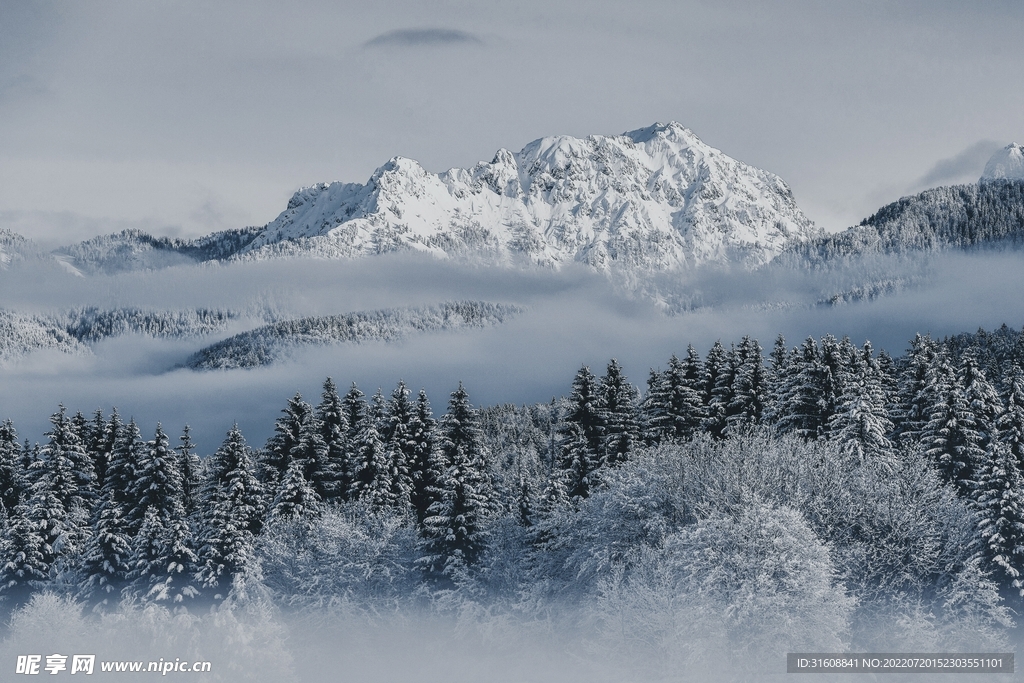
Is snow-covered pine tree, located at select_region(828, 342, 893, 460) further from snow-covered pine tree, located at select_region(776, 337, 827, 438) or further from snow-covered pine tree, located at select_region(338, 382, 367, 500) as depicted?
snow-covered pine tree, located at select_region(338, 382, 367, 500)

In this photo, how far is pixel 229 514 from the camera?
2773 inches

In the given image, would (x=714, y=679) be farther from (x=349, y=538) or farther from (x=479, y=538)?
(x=349, y=538)

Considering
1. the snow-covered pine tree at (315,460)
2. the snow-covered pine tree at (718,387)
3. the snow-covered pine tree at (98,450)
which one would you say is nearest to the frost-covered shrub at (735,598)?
the snow-covered pine tree at (718,387)

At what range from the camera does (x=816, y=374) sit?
78.3m

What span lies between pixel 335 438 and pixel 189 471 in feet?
36.1

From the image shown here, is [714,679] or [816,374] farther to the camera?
[816,374]

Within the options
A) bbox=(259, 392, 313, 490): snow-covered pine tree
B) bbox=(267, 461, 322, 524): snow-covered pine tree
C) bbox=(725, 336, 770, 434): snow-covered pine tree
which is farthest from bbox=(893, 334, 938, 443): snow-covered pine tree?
bbox=(259, 392, 313, 490): snow-covered pine tree

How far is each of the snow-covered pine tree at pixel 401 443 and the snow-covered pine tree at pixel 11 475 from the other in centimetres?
2736

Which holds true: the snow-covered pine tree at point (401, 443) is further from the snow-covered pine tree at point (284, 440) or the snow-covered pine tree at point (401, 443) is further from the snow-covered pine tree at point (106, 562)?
the snow-covered pine tree at point (106, 562)

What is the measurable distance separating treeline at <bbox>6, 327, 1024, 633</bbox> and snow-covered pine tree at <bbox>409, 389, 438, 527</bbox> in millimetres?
194

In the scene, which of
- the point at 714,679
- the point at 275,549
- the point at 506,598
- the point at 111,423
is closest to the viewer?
the point at 714,679

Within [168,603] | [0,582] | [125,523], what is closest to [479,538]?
[168,603]

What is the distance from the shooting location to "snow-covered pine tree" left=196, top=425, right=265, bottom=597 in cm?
6969

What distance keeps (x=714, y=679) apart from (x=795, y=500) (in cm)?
1127
